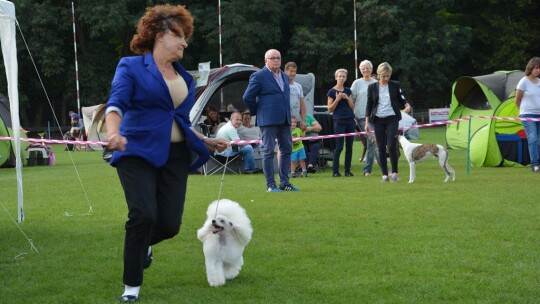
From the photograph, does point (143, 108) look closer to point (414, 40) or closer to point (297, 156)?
point (297, 156)

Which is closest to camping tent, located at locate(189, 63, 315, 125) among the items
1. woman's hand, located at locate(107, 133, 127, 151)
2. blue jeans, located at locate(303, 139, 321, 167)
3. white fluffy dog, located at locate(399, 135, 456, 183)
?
blue jeans, located at locate(303, 139, 321, 167)

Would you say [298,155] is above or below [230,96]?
below

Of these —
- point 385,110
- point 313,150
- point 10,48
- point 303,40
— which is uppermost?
point 303,40

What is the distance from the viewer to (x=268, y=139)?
36.6ft

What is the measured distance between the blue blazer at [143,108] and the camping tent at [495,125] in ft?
37.5

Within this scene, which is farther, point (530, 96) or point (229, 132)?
point (229, 132)

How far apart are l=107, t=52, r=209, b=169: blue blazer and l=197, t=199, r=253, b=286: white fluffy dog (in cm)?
68

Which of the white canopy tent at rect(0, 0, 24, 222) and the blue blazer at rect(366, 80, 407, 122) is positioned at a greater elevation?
the white canopy tent at rect(0, 0, 24, 222)

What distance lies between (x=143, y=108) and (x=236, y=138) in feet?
32.1

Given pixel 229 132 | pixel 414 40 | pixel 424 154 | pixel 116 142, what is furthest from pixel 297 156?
pixel 414 40

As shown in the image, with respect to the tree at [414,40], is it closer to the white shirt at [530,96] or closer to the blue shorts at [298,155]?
the blue shorts at [298,155]

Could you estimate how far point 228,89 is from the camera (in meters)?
18.0

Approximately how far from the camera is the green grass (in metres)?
5.21

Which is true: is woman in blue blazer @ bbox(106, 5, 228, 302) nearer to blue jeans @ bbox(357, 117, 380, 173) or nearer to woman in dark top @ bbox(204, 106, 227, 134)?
blue jeans @ bbox(357, 117, 380, 173)
